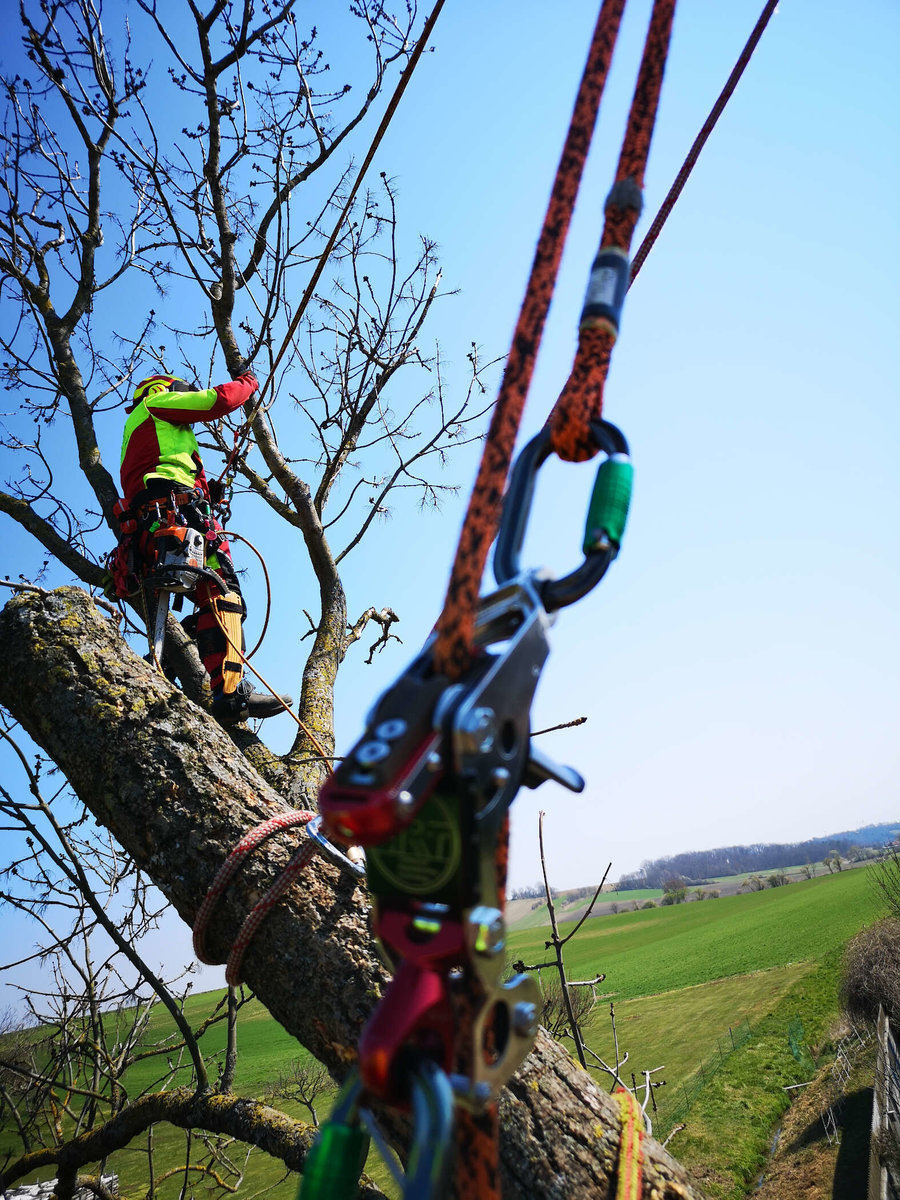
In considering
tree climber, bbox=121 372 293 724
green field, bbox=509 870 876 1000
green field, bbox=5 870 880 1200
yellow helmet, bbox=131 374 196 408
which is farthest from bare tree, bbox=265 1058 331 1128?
green field, bbox=509 870 876 1000

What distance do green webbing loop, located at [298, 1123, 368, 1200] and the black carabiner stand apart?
18.9 inches

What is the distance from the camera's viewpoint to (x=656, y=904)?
4850cm

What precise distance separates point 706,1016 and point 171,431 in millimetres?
26684

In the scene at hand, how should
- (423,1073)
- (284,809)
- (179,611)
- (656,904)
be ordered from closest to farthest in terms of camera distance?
(423,1073), (284,809), (179,611), (656,904)

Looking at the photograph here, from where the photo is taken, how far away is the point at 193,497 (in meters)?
3.95

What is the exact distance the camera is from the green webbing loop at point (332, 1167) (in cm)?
55

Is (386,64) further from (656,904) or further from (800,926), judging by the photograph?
(656,904)

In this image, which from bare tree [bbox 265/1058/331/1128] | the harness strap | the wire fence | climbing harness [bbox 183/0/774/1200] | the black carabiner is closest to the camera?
climbing harness [bbox 183/0/774/1200]

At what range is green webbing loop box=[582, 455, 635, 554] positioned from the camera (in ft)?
2.49

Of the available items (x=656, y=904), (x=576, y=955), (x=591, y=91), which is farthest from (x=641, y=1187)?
(x=656, y=904)

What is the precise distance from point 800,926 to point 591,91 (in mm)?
39619

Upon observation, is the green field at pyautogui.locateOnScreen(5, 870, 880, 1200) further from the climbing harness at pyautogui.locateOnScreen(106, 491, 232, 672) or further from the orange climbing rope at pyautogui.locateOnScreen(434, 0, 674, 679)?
the orange climbing rope at pyautogui.locateOnScreen(434, 0, 674, 679)

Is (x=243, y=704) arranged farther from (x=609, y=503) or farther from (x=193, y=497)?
(x=609, y=503)

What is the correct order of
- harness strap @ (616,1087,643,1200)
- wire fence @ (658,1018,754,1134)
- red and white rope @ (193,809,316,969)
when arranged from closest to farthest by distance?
A: harness strap @ (616,1087,643,1200) → red and white rope @ (193,809,316,969) → wire fence @ (658,1018,754,1134)
